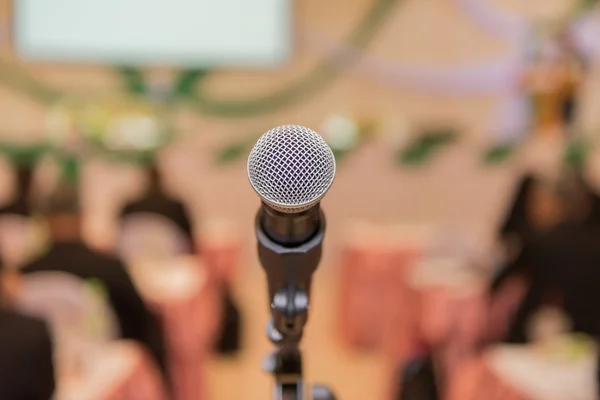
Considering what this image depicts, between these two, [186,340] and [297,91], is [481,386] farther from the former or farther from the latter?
[297,91]

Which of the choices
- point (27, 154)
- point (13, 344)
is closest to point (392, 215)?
point (27, 154)

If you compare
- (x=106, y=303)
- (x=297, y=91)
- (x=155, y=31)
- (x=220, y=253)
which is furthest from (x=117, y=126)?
(x=106, y=303)

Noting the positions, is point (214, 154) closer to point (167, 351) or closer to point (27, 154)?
point (27, 154)

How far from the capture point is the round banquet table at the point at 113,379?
81.0 inches

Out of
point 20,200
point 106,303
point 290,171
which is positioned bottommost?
point 20,200

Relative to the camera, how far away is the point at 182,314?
328 cm

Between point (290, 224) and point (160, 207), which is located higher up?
point (290, 224)

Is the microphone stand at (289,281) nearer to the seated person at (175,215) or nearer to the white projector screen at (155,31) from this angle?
the seated person at (175,215)

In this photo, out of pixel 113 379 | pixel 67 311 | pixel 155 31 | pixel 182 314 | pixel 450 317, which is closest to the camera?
pixel 113 379

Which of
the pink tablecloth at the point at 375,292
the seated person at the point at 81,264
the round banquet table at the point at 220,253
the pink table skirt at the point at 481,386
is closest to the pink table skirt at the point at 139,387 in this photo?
the seated person at the point at 81,264

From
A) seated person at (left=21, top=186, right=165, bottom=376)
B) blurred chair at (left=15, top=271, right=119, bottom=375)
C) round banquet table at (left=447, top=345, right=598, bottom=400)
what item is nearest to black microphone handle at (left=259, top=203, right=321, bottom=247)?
round banquet table at (left=447, top=345, right=598, bottom=400)

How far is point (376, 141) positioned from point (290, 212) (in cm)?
592

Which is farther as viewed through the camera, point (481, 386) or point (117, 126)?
point (117, 126)

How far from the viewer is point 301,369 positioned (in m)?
0.80
